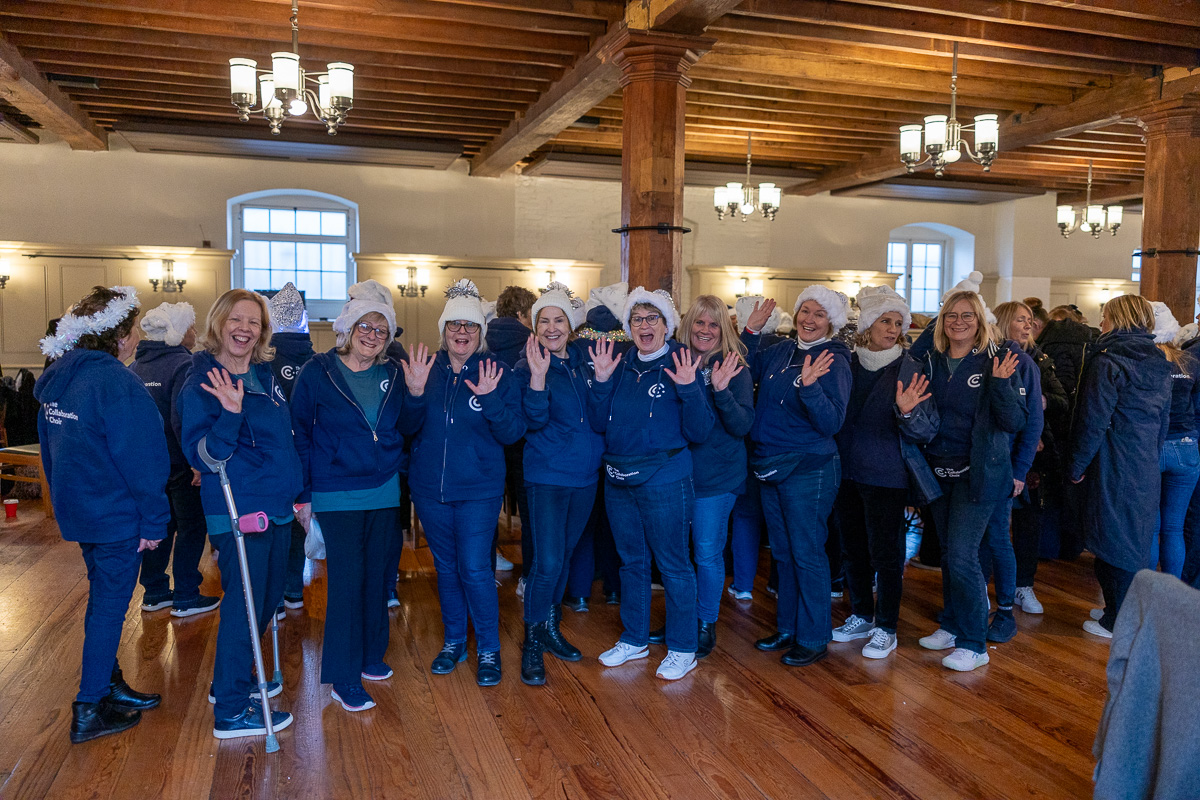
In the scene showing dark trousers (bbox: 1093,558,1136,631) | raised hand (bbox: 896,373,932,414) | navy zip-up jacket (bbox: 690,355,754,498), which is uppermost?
raised hand (bbox: 896,373,932,414)

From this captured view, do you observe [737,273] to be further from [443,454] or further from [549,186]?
[443,454]

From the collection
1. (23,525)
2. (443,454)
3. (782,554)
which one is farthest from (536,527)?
(23,525)

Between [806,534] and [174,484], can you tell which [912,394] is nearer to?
[806,534]

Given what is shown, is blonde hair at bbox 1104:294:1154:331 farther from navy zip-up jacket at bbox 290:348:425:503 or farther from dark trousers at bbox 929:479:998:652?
navy zip-up jacket at bbox 290:348:425:503

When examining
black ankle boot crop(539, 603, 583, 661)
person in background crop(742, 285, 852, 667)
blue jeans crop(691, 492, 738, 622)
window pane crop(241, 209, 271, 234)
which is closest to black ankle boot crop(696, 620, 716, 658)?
blue jeans crop(691, 492, 738, 622)

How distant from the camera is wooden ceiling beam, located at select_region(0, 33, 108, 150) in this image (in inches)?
273

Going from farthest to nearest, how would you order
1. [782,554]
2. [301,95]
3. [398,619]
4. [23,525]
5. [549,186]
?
1. [549,186]
2. [23,525]
3. [301,95]
4. [398,619]
5. [782,554]

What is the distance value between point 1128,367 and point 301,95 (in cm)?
488

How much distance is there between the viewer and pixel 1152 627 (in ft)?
6.46

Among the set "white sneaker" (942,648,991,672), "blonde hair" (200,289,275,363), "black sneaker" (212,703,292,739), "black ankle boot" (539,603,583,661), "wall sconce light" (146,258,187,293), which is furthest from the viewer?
"wall sconce light" (146,258,187,293)

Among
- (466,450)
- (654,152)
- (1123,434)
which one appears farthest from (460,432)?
(1123,434)

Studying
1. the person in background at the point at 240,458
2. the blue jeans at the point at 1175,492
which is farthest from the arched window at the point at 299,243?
the blue jeans at the point at 1175,492

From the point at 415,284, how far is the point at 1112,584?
9264mm

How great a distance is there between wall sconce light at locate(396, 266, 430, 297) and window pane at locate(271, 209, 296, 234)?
1792mm
